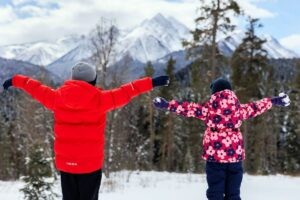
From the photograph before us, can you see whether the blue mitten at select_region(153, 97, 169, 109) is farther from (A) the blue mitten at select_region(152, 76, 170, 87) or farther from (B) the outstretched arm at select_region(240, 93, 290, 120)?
(A) the blue mitten at select_region(152, 76, 170, 87)

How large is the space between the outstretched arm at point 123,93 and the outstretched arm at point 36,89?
0.55 m

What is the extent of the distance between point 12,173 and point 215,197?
41.4 meters

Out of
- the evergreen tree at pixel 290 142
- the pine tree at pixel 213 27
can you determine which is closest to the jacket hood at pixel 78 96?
the pine tree at pixel 213 27

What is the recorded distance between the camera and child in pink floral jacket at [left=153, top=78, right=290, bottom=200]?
6.42 metres

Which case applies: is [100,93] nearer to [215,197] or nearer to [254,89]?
[215,197]

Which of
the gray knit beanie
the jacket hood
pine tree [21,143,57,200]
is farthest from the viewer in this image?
pine tree [21,143,57,200]

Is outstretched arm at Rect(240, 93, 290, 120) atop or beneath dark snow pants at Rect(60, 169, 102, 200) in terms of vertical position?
atop

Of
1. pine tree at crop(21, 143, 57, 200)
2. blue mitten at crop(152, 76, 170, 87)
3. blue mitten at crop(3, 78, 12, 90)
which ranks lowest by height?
pine tree at crop(21, 143, 57, 200)

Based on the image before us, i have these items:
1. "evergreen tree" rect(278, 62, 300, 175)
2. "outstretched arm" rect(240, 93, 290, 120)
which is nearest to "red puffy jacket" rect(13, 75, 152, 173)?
"outstretched arm" rect(240, 93, 290, 120)

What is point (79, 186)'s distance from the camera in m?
5.39

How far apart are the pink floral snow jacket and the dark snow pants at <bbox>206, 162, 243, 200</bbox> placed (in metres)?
0.07

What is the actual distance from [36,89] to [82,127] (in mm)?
715

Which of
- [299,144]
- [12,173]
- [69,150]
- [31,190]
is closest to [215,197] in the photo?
[69,150]

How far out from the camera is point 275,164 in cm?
5469
